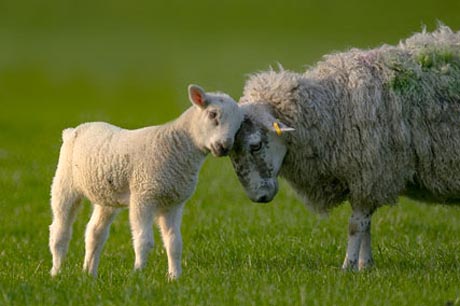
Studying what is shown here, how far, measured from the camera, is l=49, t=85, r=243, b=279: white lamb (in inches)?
260

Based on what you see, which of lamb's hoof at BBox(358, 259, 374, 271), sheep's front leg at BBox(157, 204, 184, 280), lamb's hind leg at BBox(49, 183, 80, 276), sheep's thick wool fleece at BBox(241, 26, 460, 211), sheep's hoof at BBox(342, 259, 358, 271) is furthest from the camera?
lamb's hoof at BBox(358, 259, 374, 271)

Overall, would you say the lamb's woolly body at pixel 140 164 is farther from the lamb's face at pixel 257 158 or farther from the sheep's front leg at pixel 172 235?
the lamb's face at pixel 257 158

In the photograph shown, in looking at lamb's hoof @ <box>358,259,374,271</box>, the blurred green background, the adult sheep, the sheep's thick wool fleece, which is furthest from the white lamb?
the blurred green background

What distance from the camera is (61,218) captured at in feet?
23.8

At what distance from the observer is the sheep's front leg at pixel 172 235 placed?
6.79m

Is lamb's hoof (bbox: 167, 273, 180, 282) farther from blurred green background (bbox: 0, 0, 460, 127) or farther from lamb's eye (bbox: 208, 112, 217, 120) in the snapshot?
blurred green background (bbox: 0, 0, 460, 127)

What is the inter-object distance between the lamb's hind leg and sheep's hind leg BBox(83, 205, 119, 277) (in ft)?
0.55

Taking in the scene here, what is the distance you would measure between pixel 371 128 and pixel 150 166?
6.21ft

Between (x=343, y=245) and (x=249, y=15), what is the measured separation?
1706 inches

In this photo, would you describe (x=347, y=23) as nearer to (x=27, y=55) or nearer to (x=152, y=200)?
(x=27, y=55)

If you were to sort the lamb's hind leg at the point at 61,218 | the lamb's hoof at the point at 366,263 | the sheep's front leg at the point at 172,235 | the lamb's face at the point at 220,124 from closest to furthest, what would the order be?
1. the lamb's face at the point at 220,124
2. the sheep's front leg at the point at 172,235
3. the lamb's hind leg at the point at 61,218
4. the lamb's hoof at the point at 366,263

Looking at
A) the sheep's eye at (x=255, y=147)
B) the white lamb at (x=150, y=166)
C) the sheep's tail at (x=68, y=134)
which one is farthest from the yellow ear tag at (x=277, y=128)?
the sheep's tail at (x=68, y=134)

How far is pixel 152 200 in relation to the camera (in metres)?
6.63

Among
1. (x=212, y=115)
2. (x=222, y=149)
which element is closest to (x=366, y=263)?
(x=222, y=149)
